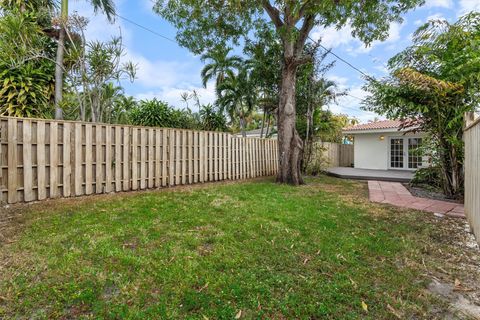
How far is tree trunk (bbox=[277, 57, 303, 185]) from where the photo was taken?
8.30 metres

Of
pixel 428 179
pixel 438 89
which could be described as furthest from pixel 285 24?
pixel 428 179

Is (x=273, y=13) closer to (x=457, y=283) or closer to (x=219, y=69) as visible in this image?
(x=457, y=283)

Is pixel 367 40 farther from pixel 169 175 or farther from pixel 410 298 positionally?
pixel 410 298

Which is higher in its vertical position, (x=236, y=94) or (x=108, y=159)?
(x=236, y=94)

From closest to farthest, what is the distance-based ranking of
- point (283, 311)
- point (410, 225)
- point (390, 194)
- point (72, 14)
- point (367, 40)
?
point (283, 311), point (410, 225), point (390, 194), point (72, 14), point (367, 40)

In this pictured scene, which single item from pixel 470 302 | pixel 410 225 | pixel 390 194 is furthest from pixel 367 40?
pixel 470 302

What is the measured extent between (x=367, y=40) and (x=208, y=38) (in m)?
5.40

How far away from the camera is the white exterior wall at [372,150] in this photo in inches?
566

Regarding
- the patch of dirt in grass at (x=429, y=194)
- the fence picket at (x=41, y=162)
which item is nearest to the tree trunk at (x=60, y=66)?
the fence picket at (x=41, y=162)

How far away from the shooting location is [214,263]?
2674 millimetres

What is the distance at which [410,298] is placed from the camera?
2.19 metres

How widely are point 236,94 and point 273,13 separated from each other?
6958 mm

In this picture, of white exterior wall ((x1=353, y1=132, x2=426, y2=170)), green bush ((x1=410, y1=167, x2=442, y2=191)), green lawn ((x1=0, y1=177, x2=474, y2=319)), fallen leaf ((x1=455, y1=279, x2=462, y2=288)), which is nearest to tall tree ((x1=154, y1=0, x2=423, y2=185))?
green bush ((x1=410, y1=167, x2=442, y2=191))

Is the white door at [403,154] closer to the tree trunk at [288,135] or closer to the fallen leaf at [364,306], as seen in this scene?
the tree trunk at [288,135]
